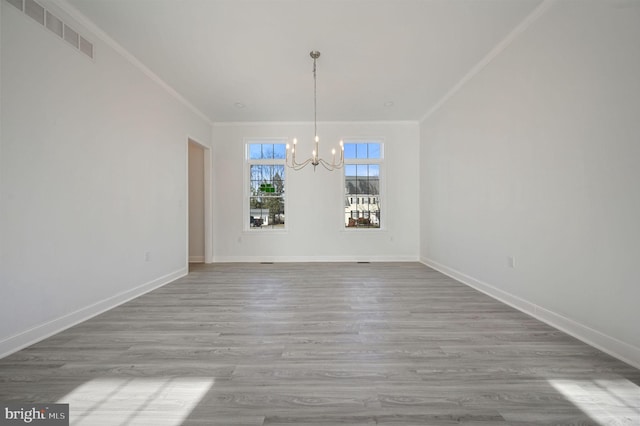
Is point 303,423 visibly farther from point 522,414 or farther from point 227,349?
point 522,414

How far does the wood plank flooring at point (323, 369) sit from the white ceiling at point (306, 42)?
287 cm

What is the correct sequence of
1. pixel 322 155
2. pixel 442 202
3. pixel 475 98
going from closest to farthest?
pixel 475 98
pixel 442 202
pixel 322 155

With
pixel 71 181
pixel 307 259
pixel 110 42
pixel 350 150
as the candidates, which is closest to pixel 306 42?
pixel 110 42

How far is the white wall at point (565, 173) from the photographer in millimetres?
1792

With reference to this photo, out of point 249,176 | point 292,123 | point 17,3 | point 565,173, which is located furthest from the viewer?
point 249,176

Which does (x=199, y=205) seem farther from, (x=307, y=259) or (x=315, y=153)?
(x=315, y=153)

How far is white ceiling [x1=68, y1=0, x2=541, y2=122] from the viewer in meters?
2.43

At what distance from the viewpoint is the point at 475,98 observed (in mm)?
3539

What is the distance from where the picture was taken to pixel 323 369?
5.52ft

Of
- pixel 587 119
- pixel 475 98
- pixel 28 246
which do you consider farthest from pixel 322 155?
pixel 28 246

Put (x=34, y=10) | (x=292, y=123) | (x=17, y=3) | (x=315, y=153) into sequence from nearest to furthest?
(x=17, y=3)
(x=34, y=10)
(x=315, y=153)
(x=292, y=123)

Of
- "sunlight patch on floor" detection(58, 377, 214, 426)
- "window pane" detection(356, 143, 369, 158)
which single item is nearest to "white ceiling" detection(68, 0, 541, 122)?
"window pane" detection(356, 143, 369, 158)

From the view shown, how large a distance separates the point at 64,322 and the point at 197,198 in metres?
3.57

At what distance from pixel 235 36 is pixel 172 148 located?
210 cm
